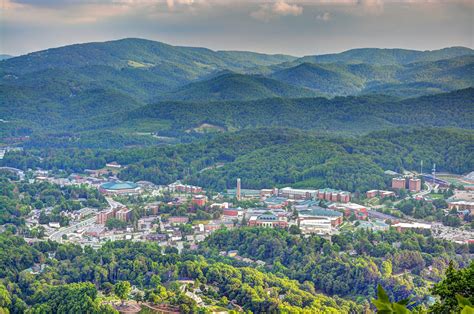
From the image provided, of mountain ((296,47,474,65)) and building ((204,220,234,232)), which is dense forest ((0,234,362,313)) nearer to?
building ((204,220,234,232))

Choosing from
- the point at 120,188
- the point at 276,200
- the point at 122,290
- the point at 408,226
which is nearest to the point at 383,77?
the point at 120,188

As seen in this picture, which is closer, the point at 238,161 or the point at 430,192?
the point at 430,192

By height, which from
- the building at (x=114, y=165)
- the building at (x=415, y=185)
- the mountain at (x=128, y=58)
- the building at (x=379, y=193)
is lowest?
the building at (x=379, y=193)

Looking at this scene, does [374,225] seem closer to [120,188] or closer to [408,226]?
[408,226]

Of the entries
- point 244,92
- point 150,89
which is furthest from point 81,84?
point 244,92

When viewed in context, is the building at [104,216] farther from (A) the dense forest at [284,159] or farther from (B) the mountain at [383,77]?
(B) the mountain at [383,77]

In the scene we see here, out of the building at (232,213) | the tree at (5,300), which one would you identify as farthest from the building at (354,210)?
the tree at (5,300)

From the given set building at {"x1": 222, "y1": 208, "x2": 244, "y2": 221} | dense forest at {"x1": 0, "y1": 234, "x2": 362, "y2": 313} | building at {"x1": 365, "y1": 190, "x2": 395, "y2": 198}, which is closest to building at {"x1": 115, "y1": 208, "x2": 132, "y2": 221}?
building at {"x1": 222, "y1": 208, "x2": 244, "y2": 221}

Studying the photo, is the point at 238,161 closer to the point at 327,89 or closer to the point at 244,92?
the point at 244,92
